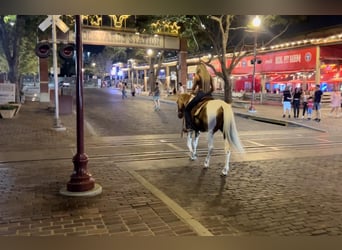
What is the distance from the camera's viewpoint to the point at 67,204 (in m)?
6.35

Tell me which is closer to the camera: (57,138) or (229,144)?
(229,144)

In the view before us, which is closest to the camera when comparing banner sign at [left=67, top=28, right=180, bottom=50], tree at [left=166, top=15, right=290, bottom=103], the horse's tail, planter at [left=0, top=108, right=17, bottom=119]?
the horse's tail

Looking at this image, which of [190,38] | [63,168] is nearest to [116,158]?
[63,168]

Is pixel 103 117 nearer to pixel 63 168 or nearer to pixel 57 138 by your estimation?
pixel 57 138

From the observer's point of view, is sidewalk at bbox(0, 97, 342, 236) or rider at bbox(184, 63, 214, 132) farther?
rider at bbox(184, 63, 214, 132)

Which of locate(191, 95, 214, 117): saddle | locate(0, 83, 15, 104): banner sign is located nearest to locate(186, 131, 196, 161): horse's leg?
locate(191, 95, 214, 117): saddle

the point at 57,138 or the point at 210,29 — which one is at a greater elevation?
the point at 210,29

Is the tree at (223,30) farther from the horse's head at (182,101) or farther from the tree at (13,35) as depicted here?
the horse's head at (182,101)

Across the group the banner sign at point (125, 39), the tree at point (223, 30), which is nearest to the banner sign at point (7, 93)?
the banner sign at point (125, 39)

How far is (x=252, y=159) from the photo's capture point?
34.0ft

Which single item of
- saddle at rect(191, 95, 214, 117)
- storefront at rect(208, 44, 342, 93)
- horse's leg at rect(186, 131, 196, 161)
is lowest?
horse's leg at rect(186, 131, 196, 161)

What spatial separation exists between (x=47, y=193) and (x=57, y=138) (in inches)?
269

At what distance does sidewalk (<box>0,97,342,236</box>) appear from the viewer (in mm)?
5291

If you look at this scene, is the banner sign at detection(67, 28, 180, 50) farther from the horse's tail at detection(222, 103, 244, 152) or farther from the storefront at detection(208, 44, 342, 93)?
the horse's tail at detection(222, 103, 244, 152)
